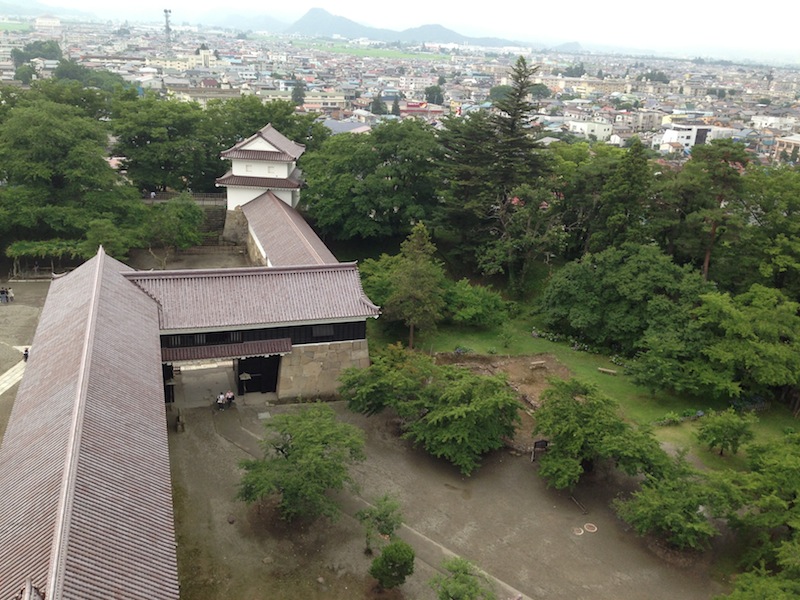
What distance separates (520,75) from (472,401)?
19.4 meters

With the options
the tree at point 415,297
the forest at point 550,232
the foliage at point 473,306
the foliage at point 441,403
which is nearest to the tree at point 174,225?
the forest at point 550,232

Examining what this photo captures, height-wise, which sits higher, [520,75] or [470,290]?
[520,75]

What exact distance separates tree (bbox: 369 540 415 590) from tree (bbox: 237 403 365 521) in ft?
5.92

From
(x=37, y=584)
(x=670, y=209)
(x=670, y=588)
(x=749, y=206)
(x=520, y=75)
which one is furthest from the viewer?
(x=520, y=75)

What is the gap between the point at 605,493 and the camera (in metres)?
18.4

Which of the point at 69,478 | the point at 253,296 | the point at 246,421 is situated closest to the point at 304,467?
the point at 69,478

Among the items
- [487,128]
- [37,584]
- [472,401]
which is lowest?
[472,401]

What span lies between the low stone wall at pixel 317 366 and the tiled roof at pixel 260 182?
1446 centimetres

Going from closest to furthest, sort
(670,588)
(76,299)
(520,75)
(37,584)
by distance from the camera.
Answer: (37,584) → (670,588) → (76,299) → (520,75)

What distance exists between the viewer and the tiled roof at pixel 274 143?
32906 millimetres

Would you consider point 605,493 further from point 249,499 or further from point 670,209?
point 670,209

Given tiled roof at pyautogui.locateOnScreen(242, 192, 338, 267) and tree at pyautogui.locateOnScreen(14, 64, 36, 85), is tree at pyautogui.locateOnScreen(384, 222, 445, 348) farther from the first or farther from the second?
tree at pyautogui.locateOnScreen(14, 64, 36, 85)

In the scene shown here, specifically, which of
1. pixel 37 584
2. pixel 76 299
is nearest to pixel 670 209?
pixel 76 299

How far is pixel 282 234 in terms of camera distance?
28609 mm
